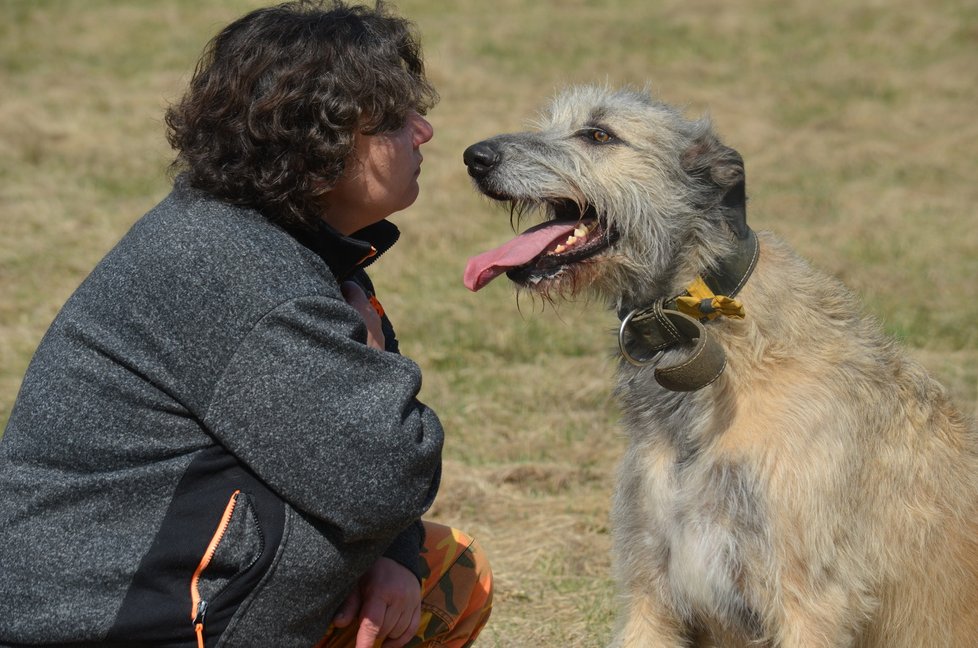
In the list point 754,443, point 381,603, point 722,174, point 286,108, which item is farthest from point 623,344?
point 286,108

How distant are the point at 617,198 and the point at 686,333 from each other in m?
0.46

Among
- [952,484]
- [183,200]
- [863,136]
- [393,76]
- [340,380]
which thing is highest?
[393,76]

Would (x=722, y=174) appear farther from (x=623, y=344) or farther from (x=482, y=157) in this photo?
(x=482, y=157)

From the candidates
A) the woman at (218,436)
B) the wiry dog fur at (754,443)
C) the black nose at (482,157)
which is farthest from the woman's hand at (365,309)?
the black nose at (482,157)

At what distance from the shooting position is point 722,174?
10.9 feet

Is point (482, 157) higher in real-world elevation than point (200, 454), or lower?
higher

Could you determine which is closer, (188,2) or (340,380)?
(340,380)

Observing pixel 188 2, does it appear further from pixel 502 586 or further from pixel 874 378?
pixel 874 378

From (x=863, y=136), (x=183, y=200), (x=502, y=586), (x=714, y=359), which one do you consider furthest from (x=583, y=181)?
(x=863, y=136)

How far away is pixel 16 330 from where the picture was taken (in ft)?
23.4

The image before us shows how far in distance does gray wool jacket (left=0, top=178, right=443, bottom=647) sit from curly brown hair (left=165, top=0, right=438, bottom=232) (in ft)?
0.59

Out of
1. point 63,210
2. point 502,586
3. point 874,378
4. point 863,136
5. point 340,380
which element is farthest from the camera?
point 863,136

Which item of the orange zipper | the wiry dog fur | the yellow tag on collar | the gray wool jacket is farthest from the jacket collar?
the yellow tag on collar

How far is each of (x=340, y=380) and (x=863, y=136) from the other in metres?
10.3
